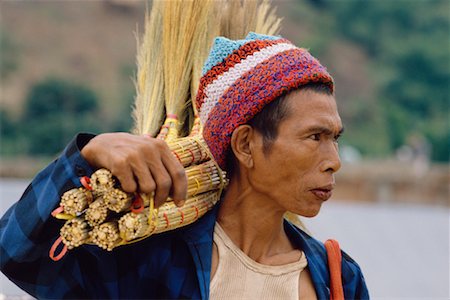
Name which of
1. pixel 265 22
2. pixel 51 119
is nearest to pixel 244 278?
pixel 265 22

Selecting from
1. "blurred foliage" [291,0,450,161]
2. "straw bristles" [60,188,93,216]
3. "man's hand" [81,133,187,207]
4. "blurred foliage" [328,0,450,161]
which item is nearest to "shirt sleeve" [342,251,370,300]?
"man's hand" [81,133,187,207]

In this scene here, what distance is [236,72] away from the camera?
1641mm

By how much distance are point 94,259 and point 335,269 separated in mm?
550

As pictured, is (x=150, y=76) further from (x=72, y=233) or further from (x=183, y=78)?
(x=72, y=233)

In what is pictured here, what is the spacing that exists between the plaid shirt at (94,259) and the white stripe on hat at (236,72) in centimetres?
25

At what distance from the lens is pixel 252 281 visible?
65.7 inches

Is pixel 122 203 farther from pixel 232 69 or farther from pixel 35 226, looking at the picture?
pixel 232 69

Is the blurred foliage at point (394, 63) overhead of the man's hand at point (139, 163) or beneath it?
beneath

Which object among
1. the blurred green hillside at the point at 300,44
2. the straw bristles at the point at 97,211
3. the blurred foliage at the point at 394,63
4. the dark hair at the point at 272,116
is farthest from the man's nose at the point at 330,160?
the blurred foliage at the point at 394,63

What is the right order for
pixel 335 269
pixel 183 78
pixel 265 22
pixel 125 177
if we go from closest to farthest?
pixel 125 177
pixel 335 269
pixel 183 78
pixel 265 22

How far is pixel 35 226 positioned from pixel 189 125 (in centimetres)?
68

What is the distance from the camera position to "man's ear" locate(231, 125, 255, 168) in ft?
5.34

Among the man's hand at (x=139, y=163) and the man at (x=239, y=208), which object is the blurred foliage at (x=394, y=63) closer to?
the man at (x=239, y=208)

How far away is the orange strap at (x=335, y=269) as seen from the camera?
67.9 inches
